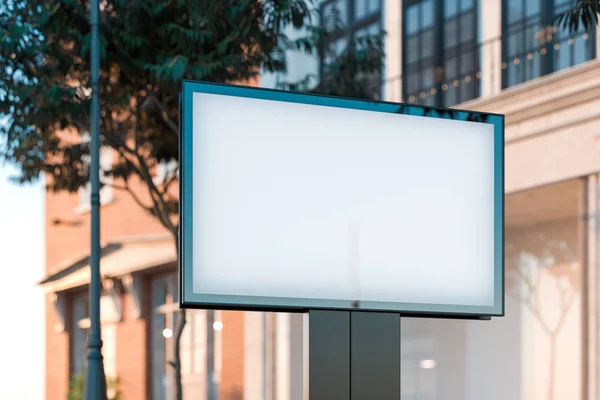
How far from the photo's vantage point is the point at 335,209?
5121 mm

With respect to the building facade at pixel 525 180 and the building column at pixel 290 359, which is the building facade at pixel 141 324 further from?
the building facade at pixel 525 180

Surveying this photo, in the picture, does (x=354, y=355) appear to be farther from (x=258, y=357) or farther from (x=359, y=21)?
(x=258, y=357)

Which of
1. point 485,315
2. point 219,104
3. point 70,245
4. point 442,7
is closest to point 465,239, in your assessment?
point 485,315

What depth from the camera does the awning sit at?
23.6 meters

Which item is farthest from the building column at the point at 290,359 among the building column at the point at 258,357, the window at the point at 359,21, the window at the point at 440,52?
the window at the point at 440,52

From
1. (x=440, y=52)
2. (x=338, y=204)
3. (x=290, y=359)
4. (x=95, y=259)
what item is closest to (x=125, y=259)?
(x=290, y=359)

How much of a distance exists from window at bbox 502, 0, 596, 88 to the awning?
9662 millimetres

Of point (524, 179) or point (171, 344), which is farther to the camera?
point (171, 344)

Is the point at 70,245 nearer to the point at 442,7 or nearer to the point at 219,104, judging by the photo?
the point at 442,7

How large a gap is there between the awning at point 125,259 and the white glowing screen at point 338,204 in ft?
55.5

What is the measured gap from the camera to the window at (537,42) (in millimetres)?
13656

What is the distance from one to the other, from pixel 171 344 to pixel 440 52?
446 inches

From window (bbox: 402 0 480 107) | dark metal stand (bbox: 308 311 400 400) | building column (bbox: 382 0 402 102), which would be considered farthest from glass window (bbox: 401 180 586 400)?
dark metal stand (bbox: 308 311 400 400)

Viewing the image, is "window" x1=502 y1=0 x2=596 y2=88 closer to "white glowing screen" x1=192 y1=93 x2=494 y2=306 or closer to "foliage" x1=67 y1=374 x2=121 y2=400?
"white glowing screen" x1=192 y1=93 x2=494 y2=306
